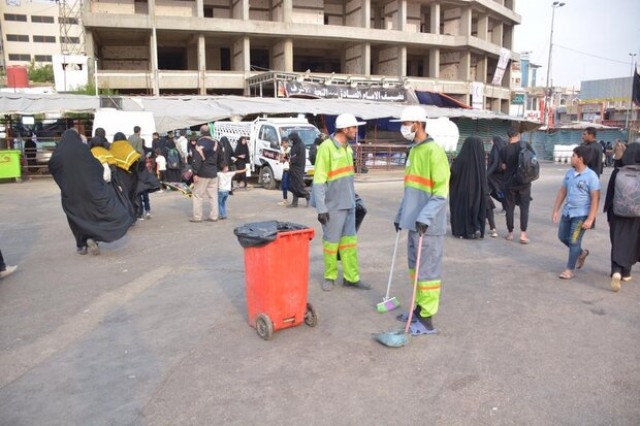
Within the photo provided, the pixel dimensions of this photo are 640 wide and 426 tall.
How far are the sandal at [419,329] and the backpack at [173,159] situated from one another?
1432cm

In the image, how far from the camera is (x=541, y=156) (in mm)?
36156

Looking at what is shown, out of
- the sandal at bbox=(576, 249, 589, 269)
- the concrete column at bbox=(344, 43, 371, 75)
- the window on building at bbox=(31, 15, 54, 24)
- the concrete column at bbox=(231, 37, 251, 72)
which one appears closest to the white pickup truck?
the sandal at bbox=(576, 249, 589, 269)

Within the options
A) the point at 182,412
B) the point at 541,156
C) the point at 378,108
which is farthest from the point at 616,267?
the point at 541,156

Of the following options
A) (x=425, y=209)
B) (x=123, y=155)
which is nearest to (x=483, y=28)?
(x=123, y=155)

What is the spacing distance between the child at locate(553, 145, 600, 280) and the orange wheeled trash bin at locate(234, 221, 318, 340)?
11.4 ft

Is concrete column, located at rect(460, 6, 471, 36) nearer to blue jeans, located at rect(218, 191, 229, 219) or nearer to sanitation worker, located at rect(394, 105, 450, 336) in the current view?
blue jeans, located at rect(218, 191, 229, 219)

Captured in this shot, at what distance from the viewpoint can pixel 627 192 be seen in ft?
18.8

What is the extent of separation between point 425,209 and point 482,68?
43.3 meters

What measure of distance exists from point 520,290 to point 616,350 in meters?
1.65

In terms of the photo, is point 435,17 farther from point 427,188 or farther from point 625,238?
point 427,188

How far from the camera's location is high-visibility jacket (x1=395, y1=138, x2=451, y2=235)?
175 inches

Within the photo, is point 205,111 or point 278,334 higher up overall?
point 205,111

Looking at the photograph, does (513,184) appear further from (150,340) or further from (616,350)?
(150,340)

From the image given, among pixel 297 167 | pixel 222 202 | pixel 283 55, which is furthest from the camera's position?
pixel 283 55
